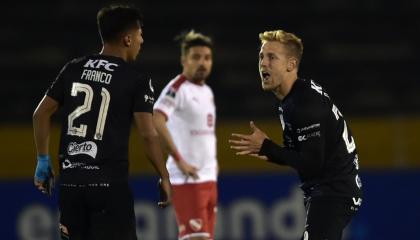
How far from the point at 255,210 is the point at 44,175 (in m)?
4.92

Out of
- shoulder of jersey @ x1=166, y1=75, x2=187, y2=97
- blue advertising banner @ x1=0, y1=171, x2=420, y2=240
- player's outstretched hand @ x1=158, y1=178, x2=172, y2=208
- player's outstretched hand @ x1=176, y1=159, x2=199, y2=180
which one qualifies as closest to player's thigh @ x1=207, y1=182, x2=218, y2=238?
player's outstretched hand @ x1=176, y1=159, x2=199, y2=180

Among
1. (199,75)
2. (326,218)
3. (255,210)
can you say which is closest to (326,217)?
(326,218)

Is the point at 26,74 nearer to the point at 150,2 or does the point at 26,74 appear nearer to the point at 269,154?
the point at 150,2

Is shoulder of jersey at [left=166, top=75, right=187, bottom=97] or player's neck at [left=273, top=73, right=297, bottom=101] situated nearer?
player's neck at [left=273, top=73, right=297, bottom=101]

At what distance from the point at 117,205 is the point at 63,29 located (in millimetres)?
9887

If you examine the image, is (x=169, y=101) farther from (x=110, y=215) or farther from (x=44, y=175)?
(x=110, y=215)

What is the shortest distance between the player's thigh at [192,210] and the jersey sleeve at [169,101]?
668mm

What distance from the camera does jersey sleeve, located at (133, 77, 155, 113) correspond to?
5.75m

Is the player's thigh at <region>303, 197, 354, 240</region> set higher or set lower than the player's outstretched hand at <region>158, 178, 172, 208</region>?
lower

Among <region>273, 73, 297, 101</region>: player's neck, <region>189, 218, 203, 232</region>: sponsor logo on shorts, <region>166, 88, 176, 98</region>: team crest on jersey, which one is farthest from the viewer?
<region>166, 88, 176, 98</region>: team crest on jersey

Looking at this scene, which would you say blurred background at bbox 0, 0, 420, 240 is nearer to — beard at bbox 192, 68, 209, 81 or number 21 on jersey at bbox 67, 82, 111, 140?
beard at bbox 192, 68, 209, 81

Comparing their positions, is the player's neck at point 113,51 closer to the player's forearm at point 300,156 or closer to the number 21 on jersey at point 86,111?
the number 21 on jersey at point 86,111

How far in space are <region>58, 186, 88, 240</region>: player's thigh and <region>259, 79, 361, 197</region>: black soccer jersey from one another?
44.0 inches

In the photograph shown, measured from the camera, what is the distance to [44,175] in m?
6.00
